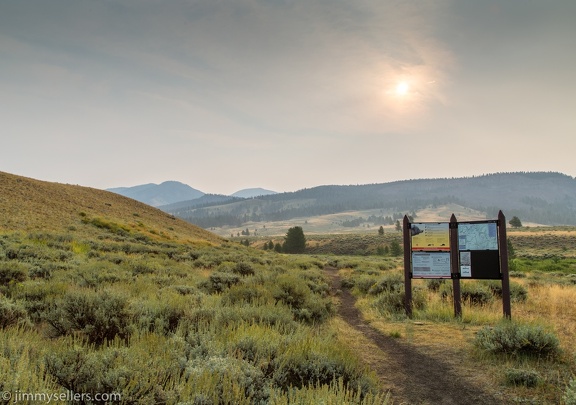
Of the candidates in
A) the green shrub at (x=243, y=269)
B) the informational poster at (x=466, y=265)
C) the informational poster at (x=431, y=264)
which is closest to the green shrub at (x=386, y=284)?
the informational poster at (x=431, y=264)

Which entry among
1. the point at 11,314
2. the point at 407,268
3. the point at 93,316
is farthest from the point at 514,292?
the point at 11,314

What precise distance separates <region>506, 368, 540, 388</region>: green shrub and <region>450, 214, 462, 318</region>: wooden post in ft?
14.3

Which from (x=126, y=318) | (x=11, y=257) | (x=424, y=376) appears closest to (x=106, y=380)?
(x=126, y=318)

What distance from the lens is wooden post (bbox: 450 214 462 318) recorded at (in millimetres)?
9609

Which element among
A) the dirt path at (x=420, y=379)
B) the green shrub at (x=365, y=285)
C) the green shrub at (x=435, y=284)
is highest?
the dirt path at (x=420, y=379)

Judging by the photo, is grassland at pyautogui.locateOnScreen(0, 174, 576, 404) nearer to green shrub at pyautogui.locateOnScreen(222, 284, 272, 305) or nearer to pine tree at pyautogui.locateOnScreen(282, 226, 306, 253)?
green shrub at pyautogui.locateOnScreen(222, 284, 272, 305)

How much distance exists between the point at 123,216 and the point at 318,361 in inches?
1928

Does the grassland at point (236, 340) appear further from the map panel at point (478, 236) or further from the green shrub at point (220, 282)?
the map panel at point (478, 236)

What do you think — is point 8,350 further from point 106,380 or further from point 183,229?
point 183,229

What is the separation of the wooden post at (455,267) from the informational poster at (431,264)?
5.1 inches

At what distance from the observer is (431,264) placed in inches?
399

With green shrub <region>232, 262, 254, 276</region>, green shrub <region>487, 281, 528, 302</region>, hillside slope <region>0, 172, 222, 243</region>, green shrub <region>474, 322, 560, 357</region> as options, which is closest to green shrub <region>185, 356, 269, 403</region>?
green shrub <region>474, 322, 560, 357</region>

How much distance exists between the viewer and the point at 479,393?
5098 mm

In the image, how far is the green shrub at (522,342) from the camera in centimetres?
618
